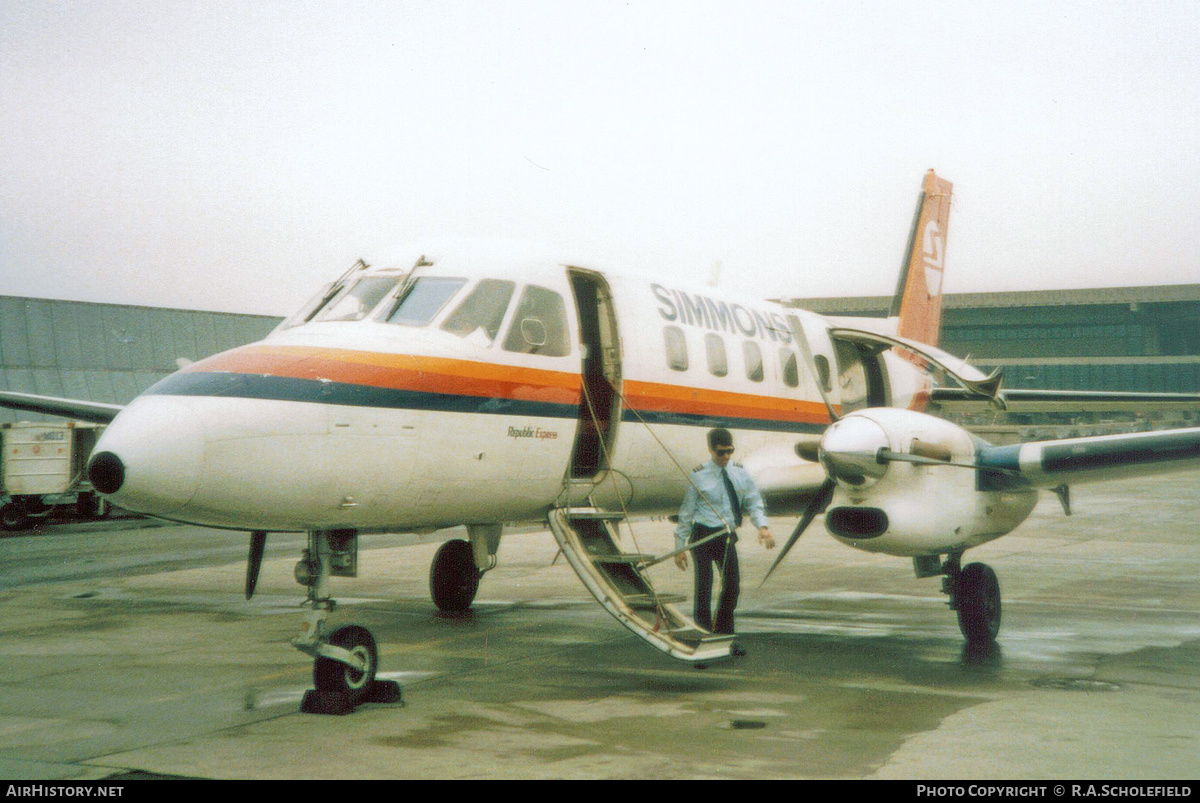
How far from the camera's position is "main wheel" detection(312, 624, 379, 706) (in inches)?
253

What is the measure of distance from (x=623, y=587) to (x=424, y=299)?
8.25 ft

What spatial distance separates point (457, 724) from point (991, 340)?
77418mm

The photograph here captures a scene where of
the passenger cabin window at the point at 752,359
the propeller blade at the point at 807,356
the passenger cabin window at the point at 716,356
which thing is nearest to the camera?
the passenger cabin window at the point at 716,356

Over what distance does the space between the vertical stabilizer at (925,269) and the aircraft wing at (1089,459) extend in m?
6.61

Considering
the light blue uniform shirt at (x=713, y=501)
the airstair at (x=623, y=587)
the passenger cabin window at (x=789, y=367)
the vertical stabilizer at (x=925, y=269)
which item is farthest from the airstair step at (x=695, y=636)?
the vertical stabilizer at (x=925, y=269)

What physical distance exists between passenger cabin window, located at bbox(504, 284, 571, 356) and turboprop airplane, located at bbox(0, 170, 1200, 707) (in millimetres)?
16

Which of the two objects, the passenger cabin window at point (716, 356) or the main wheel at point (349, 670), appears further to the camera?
the passenger cabin window at point (716, 356)

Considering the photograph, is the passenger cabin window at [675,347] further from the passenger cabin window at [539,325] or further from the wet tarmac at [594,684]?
the wet tarmac at [594,684]

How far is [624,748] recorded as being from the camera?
555 cm

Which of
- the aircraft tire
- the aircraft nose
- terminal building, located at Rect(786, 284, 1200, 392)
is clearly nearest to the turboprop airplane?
the aircraft nose

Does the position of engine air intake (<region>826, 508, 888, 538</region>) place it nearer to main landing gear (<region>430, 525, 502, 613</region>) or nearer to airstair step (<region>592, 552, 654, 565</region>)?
airstair step (<region>592, 552, 654, 565</region>)

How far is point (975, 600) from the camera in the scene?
894 centimetres

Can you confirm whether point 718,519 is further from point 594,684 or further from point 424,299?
point 424,299

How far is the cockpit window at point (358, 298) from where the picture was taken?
7453 millimetres
